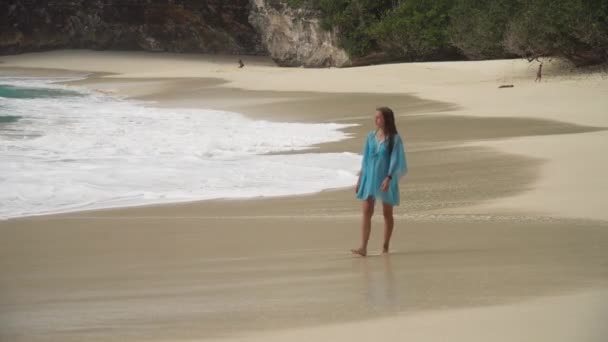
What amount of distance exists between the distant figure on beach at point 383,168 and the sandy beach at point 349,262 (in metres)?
0.23

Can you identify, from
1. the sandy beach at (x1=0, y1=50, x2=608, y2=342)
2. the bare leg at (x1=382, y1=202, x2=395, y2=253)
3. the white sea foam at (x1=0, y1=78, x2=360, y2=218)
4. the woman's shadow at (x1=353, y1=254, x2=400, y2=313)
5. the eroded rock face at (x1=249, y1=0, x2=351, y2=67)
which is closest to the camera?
the sandy beach at (x1=0, y1=50, x2=608, y2=342)

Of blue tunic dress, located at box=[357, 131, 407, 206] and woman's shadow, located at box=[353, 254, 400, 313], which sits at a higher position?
blue tunic dress, located at box=[357, 131, 407, 206]

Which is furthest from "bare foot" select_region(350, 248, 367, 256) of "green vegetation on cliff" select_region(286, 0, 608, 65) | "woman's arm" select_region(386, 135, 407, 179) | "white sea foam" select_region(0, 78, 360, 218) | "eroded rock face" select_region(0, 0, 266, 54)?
"eroded rock face" select_region(0, 0, 266, 54)

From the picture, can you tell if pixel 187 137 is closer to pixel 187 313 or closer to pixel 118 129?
pixel 118 129

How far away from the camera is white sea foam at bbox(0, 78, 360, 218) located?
1062 centimetres

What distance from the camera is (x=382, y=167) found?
717 centimetres

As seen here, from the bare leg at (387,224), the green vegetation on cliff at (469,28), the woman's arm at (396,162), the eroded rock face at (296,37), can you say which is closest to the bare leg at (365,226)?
the bare leg at (387,224)

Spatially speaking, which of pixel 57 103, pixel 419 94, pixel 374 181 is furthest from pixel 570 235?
pixel 57 103

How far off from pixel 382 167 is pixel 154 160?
6891mm

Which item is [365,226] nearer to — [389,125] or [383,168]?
[383,168]

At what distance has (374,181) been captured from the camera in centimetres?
717

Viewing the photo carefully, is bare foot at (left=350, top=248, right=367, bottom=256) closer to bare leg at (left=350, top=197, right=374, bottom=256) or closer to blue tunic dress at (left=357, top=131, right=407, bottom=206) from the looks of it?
bare leg at (left=350, top=197, right=374, bottom=256)

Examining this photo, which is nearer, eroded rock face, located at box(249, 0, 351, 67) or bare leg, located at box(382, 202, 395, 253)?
bare leg, located at box(382, 202, 395, 253)

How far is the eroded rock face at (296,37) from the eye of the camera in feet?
132
